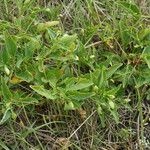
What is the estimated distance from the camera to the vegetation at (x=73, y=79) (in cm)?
168

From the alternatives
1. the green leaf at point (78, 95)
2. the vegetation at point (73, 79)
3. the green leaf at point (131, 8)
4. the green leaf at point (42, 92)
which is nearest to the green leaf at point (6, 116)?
the vegetation at point (73, 79)

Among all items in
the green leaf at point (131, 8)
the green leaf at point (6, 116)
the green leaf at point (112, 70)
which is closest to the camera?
the green leaf at point (6, 116)

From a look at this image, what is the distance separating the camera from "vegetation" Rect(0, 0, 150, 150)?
1.68m

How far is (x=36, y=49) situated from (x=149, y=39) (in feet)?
1.60

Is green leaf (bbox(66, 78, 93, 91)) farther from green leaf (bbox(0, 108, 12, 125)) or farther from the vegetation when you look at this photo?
green leaf (bbox(0, 108, 12, 125))

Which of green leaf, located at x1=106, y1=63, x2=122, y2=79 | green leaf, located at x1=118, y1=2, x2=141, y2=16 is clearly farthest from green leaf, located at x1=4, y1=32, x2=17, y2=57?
green leaf, located at x1=118, y1=2, x2=141, y2=16

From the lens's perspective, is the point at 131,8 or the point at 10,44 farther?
the point at 131,8

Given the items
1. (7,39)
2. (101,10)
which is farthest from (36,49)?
(101,10)

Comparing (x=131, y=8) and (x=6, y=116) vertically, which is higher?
(x=131, y=8)

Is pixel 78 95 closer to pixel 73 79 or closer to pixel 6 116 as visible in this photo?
pixel 73 79

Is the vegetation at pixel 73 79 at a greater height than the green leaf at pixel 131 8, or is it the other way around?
the green leaf at pixel 131 8

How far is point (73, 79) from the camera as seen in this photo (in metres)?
1.67

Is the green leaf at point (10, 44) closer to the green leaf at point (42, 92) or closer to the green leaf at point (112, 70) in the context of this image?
the green leaf at point (42, 92)

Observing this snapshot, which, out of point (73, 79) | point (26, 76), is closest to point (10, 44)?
point (26, 76)
